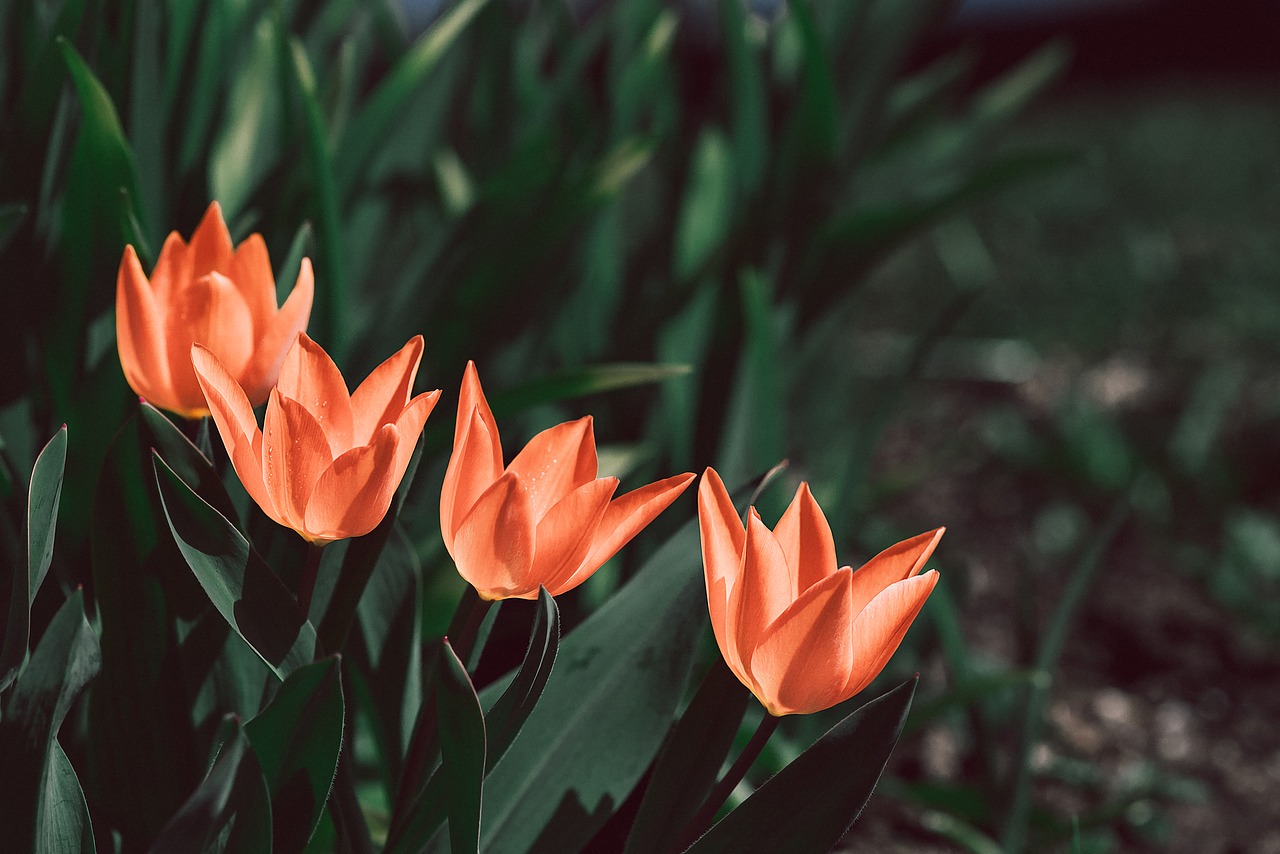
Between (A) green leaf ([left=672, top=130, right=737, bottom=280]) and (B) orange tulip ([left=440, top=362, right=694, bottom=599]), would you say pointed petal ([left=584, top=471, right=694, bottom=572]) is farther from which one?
(A) green leaf ([left=672, top=130, right=737, bottom=280])

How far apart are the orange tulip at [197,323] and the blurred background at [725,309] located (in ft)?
0.49

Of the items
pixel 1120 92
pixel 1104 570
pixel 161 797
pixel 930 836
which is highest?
pixel 161 797

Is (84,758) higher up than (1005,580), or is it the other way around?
(84,758)

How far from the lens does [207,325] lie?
51cm

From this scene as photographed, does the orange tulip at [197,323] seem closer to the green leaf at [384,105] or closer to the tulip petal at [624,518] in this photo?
the tulip petal at [624,518]

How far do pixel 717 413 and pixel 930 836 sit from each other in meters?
0.45

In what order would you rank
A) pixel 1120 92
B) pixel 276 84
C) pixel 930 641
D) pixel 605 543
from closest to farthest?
pixel 605 543
pixel 276 84
pixel 930 641
pixel 1120 92

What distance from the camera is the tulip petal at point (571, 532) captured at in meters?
0.42

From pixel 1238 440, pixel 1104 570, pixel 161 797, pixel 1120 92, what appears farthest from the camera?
pixel 1120 92

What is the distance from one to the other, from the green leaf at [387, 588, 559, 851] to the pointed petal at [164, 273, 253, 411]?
0.19 meters

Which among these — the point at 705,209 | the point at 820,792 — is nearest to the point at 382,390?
the point at 820,792

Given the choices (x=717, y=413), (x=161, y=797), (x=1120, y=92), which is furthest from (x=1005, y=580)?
(x=1120, y=92)

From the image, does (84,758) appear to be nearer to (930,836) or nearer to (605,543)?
(605,543)

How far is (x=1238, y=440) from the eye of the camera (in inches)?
76.2
